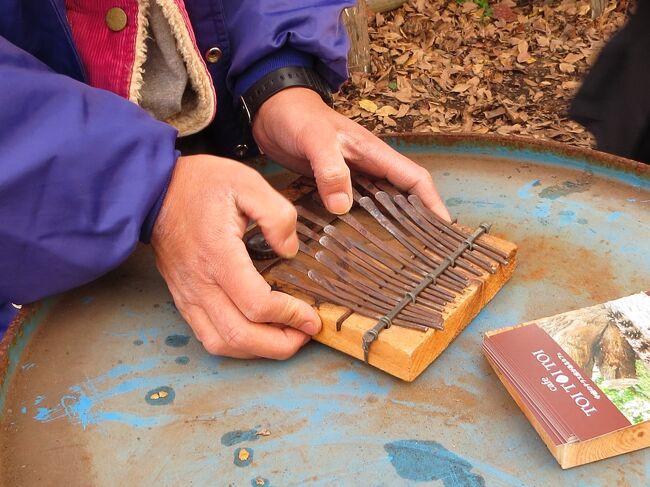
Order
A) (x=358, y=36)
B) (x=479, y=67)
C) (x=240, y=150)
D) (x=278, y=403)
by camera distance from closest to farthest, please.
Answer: (x=278, y=403) < (x=240, y=150) < (x=358, y=36) < (x=479, y=67)

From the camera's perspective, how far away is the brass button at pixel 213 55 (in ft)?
5.15

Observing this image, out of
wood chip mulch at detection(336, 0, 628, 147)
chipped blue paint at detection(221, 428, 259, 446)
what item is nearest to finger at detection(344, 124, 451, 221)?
chipped blue paint at detection(221, 428, 259, 446)

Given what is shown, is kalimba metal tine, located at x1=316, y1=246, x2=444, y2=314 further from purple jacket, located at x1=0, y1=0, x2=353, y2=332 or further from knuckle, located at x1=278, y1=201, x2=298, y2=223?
purple jacket, located at x1=0, y1=0, x2=353, y2=332

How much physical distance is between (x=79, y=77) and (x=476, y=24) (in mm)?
3540

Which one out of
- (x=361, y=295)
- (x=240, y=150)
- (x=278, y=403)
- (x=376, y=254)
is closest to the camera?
(x=278, y=403)

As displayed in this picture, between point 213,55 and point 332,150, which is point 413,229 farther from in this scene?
point 213,55

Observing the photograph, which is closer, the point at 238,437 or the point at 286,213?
the point at 238,437

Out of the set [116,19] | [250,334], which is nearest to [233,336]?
[250,334]

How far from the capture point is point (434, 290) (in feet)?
3.83

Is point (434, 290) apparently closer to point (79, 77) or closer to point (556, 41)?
point (79, 77)

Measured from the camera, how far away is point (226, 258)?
1130 mm

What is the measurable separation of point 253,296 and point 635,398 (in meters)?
0.59

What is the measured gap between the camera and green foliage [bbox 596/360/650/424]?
3.04 ft

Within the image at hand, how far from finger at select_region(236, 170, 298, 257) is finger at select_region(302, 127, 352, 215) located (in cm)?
18
